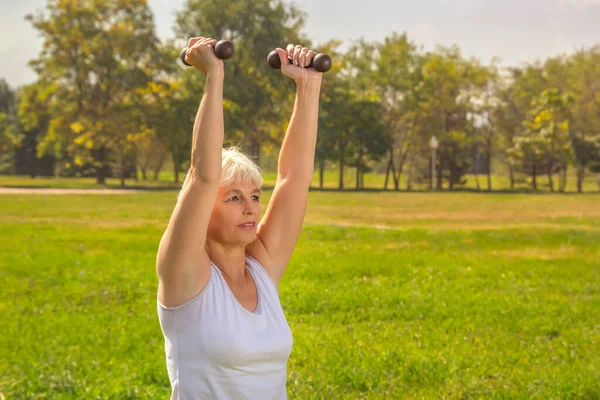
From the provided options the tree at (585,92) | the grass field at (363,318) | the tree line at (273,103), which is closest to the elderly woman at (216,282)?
the grass field at (363,318)

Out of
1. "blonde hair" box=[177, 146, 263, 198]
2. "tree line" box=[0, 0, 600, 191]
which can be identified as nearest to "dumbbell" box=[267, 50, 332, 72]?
"blonde hair" box=[177, 146, 263, 198]

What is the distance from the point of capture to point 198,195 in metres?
2.47

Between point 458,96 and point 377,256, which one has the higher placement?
point 458,96

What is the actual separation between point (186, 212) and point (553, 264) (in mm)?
10757

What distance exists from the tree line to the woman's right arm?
44138mm

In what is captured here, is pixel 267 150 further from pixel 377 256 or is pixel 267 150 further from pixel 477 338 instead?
pixel 477 338

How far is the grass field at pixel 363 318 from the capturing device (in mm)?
5527

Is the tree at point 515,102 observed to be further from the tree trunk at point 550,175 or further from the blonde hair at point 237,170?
the blonde hair at point 237,170

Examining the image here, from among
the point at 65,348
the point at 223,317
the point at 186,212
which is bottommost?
the point at 65,348

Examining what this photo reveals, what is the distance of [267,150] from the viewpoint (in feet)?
170

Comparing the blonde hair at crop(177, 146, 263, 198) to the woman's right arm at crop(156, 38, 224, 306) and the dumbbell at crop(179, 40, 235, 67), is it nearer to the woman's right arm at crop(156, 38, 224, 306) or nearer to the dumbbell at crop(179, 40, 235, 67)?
the woman's right arm at crop(156, 38, 224, 306)

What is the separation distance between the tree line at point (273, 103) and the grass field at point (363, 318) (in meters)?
32.6

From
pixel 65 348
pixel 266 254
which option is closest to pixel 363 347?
pixel 65 348

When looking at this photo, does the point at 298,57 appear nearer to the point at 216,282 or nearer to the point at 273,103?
the point at 216,282
